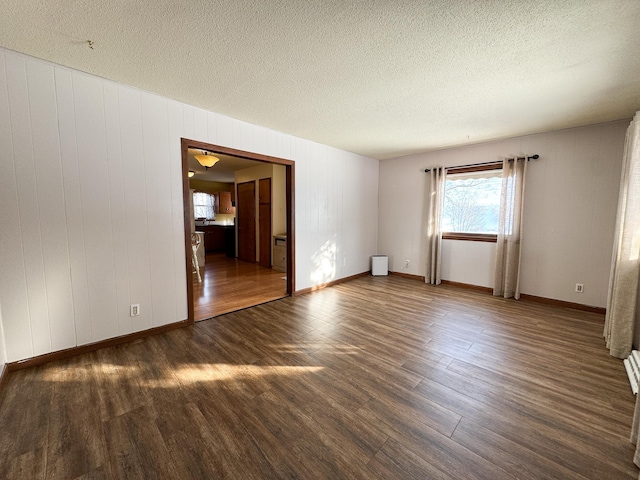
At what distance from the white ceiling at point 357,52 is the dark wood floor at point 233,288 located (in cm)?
256

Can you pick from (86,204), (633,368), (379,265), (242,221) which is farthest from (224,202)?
(633,368)

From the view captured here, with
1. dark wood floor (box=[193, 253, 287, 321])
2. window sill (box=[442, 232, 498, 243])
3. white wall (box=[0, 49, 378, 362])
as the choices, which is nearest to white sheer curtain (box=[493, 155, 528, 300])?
window sill (box=[442, 232, 498, 243])

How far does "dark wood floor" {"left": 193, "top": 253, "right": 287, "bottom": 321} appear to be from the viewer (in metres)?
3.70

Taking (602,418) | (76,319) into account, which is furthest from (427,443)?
(76,319)

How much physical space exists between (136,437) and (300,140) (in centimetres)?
389

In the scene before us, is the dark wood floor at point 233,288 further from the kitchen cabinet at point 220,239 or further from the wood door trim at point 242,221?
the kitchen cabinet at point 220,239

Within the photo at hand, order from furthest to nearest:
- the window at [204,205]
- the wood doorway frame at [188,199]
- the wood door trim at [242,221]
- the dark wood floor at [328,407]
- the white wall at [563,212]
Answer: the window at [204,205] → the wood door trim at [242,221] → the white wall at [563,212] → the wood doorway frame at [188,199] → the dark wood floor at [328,407]

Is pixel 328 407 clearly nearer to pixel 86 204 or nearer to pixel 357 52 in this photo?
pixel 357 52

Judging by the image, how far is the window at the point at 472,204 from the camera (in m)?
4.38

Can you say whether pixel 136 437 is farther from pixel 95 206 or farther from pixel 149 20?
pixel 149 20

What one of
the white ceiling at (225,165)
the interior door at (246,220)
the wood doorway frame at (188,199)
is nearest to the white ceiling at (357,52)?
the wood doorway frame at (188,199)

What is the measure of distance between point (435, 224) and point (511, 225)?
3.81 feet

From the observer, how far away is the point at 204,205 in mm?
9461

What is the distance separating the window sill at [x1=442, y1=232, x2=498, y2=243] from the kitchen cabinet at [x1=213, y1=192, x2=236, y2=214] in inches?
294
